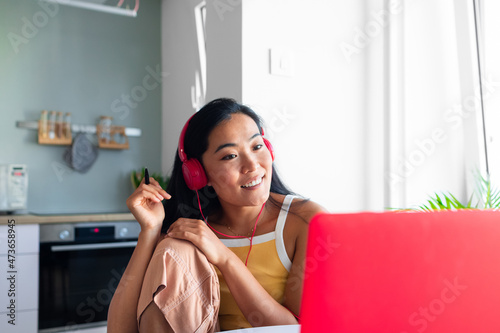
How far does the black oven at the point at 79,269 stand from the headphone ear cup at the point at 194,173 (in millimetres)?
1460

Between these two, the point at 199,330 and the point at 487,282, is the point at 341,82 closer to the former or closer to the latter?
the point at 199,330

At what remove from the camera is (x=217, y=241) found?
1.09 metres

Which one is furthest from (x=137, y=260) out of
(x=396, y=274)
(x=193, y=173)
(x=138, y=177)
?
(x=138, y=177)

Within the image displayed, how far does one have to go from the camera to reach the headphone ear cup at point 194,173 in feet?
4.14

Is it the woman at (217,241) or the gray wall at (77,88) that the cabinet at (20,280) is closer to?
the gray wall at (77,88)

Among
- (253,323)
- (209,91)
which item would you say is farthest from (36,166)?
(253,323)

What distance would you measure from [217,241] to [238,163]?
25cm

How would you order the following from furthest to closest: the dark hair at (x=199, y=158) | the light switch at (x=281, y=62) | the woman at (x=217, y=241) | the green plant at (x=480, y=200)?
the light switch at (x=281, y=62)
the green plant at (x=480, y=200)
the dark hair at (x=199, y=158)
the woman at (x=217, y=241)

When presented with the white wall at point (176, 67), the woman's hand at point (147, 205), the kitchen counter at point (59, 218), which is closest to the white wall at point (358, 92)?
the woman's hand at point (147, 205)

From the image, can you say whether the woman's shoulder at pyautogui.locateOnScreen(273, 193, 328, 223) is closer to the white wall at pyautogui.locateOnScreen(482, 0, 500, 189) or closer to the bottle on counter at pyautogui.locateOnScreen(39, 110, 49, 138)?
the white wall at pyautogui.locateOnScreen(482, 0, 500, 189)

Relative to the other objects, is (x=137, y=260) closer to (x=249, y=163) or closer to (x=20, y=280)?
(x=249, y=163)

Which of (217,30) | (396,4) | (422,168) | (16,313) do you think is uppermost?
(396,4)

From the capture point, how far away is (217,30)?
1.96 metres

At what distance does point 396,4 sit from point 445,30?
0.26 metres
